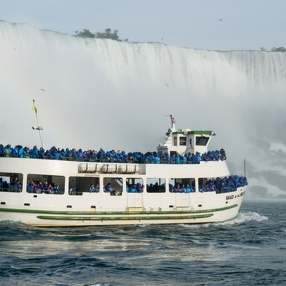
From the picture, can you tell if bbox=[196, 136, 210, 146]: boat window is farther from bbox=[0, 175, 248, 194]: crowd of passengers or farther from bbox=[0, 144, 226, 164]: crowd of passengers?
bbox=[0, 175, 248, 194]: crowd of passengers

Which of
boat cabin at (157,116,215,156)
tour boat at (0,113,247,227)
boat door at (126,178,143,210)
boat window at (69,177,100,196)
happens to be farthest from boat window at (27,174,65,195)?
boat cabin at (157,116,215,156)

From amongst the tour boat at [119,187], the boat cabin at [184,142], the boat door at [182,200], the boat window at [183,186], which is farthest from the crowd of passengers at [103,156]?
the boat door at [182,200]

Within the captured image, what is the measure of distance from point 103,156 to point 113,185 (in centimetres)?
252

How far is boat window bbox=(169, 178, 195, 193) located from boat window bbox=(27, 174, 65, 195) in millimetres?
5260

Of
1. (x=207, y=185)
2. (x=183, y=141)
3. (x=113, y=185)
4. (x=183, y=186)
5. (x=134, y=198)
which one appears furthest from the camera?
(x=183, y=141)

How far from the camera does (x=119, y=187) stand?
1264 inches

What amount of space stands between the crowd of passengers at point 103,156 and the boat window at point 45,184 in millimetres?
1245

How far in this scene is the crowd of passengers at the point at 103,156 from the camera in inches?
1104

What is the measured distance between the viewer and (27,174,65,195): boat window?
28286 millimetres

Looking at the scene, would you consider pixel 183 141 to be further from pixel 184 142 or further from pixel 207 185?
pixel 207 185

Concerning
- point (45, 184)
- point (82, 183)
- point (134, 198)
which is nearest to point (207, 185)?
point (134, 198)

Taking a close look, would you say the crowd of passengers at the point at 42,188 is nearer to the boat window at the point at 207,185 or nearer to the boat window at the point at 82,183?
the boat window at the point at 82,183

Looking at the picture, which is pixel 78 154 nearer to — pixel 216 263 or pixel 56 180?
pixel 56 180

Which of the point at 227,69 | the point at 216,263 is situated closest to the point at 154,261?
the point at 216,263
